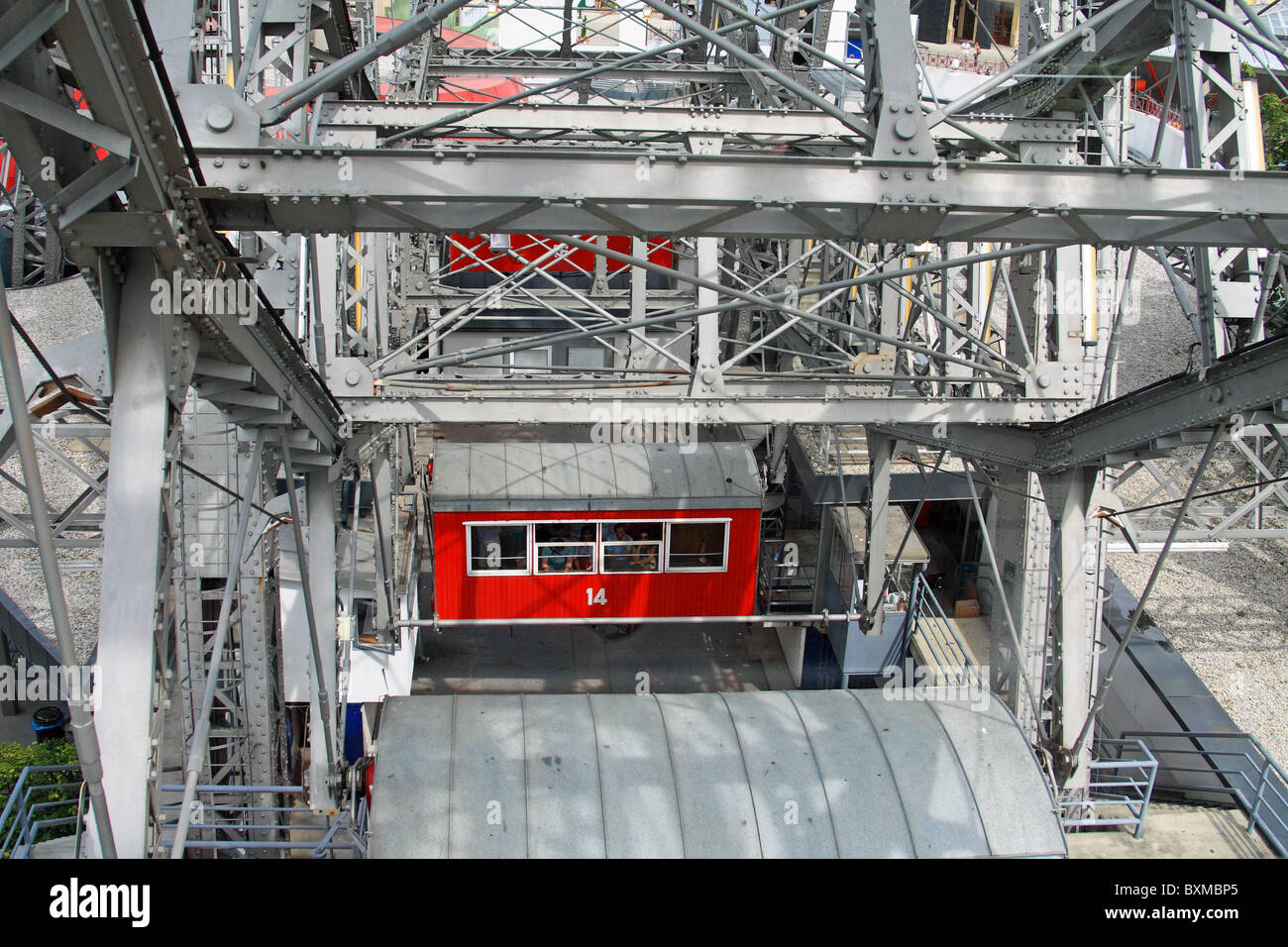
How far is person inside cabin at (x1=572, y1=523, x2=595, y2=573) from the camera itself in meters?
16.3

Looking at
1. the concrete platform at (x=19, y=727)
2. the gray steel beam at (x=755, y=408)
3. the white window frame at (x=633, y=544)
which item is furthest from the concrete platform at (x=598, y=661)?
the gray steel beam at (x=755, y=408)

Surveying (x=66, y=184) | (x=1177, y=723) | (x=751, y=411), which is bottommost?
(x=1177, y=723)

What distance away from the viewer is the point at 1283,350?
723cm

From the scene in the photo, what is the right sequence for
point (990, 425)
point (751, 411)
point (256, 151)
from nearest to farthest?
point (256, 151) → point (751, 411) → point (990, 425)

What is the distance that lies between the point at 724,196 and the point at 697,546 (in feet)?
36.6

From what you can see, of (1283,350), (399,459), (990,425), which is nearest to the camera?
(1283,350)

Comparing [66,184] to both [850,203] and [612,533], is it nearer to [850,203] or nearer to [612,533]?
[850,203]

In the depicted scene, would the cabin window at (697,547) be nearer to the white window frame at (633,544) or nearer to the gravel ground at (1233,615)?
the white window frame at (633,544)

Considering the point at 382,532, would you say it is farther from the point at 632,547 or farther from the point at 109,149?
the point at 109,149

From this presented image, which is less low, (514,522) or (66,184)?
(66,184)

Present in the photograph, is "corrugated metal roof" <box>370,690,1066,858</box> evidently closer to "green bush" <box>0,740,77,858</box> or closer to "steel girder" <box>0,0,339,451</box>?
"steel girder" <box>0,0,339,451</box>

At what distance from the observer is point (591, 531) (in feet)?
53.6

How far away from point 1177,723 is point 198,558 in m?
14.0
